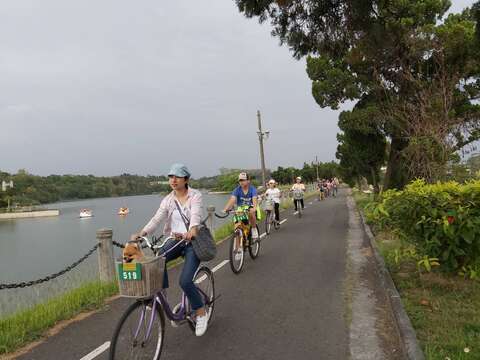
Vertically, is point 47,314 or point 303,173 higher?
point 303,173

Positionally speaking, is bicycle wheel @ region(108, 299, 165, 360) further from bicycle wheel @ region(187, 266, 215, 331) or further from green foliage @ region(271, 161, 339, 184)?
green foliage @ region(271, 161, 339, 184)

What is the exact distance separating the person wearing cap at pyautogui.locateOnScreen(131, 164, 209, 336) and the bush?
289cm

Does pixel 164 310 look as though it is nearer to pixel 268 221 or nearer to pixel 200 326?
pixel 200 326

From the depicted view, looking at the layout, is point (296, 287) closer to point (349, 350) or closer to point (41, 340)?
point (349, 350)

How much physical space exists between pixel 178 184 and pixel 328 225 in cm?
1175

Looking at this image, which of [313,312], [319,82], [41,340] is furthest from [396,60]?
[41,340]

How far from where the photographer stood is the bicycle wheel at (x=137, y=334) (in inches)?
126

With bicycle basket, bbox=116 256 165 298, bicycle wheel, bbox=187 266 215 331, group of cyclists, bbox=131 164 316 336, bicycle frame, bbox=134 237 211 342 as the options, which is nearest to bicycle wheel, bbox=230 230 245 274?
bicycle wheel, bbox=187 266 215 331

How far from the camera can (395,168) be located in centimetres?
1528

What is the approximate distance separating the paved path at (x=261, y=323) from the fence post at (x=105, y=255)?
0.97 metres

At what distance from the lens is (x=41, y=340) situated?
4652mm

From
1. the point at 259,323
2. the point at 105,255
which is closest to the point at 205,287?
the point at 259,323

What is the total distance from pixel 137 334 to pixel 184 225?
119 cm

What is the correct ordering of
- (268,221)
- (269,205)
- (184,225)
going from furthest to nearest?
1. (269,205)
2. (268,221)
3. (184,225)
